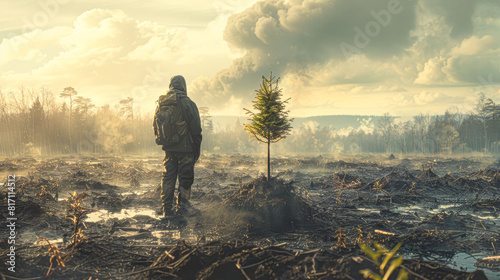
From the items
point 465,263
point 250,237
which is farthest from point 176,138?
point 465,263

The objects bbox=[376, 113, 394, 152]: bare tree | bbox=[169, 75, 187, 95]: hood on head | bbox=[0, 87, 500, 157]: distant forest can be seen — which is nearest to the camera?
bbox=[169, 75, 187, 95]: hood on head

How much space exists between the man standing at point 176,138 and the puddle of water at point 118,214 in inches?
29.0

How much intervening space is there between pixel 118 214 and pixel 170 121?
258cm

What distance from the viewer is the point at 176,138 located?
7.81 m

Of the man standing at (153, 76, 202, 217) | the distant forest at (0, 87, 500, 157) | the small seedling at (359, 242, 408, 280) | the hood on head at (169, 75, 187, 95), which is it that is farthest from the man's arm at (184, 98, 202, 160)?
the distant forest at (0, 87, 500, 157)

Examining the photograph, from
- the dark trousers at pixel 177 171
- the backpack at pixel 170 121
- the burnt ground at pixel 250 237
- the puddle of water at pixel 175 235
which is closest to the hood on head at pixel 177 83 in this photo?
the backpack at pixel 170 121

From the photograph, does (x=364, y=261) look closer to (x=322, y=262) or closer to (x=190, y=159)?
(x=322, y=262)

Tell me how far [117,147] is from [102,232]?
47886 mm

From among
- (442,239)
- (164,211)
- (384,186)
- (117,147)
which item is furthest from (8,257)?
(117,147)

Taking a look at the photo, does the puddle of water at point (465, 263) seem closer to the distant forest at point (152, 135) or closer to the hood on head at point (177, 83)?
the hood on head at point (177, 83)

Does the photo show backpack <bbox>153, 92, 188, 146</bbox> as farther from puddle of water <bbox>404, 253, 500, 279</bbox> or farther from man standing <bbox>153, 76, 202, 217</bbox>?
puddle of water <bbox>404, 253, 500, 279</bbox>

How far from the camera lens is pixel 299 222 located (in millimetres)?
6859

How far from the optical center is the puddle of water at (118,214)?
291 inches

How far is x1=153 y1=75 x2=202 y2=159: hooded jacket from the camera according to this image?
25.9ft
